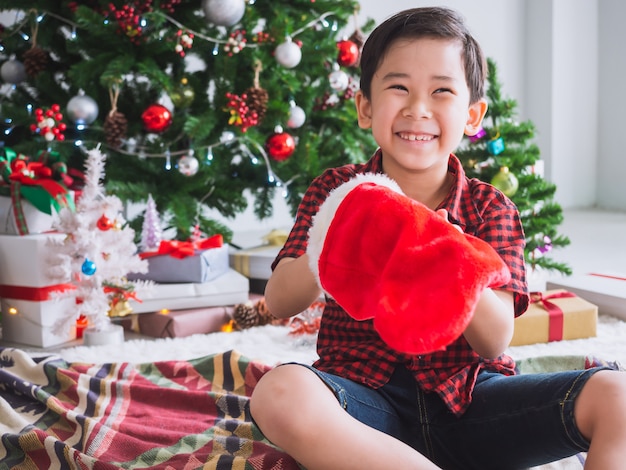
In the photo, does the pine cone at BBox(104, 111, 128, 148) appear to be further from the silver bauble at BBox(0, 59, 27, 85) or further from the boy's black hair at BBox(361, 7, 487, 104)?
the boy's black hair at BBox(361, 7, 487, 104)

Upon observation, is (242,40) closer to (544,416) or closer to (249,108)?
(249,108)

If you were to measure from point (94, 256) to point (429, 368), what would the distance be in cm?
93

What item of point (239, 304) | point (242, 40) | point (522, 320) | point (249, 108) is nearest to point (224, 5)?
point (242, 40)

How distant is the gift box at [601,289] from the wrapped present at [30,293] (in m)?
1.22

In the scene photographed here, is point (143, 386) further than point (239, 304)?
No

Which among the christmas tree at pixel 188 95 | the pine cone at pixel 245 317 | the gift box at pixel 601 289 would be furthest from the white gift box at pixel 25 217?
the gift box at pixel 601 289

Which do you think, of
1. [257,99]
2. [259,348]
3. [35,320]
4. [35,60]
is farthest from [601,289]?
[35,60]

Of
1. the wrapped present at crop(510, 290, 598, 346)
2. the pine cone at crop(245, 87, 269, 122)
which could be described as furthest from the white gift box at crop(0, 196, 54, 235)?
the wrapped present at crop(510, 290, 598, 346)

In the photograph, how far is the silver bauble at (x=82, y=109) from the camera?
71.7 inches

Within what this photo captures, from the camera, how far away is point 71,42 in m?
1.92

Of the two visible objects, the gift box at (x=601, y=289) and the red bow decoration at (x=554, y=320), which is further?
the gift box at (x=601, y=289)

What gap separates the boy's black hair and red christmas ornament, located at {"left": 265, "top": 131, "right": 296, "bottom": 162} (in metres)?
0.99

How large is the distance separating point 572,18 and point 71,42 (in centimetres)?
276

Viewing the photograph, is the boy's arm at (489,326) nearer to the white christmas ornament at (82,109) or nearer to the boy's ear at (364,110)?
the boy's ear at (364,110)
